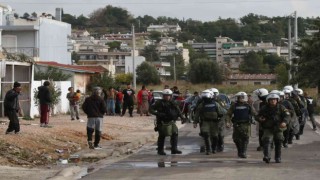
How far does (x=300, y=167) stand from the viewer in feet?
54.4

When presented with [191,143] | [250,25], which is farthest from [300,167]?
[250,25]

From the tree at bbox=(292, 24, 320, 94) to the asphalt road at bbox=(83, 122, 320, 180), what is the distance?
2933 centimetres

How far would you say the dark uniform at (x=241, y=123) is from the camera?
19094mm

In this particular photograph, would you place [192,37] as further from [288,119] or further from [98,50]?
[288,119]

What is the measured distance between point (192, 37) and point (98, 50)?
1631 inches

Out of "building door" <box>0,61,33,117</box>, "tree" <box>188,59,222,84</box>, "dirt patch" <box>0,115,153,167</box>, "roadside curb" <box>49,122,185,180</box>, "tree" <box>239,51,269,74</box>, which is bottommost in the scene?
"roadside curb" <box>49,122,185,180</box>

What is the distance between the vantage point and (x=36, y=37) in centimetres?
6681

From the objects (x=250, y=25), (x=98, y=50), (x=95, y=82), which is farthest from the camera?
(x=250, y=25)

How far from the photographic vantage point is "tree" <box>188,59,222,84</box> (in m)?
90.4

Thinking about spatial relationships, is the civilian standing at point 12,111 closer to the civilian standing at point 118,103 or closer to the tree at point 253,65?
the civilian standing at point 118,103

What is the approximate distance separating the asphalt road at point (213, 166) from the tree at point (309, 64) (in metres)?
29.3

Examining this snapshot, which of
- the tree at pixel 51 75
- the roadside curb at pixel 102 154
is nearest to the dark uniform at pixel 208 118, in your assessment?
the roadside curb at pixel 102 154

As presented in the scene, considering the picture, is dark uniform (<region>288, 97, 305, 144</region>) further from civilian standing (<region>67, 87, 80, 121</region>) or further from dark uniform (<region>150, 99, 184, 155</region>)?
civilian standing (<region>67, 87, 80, 121</region>)

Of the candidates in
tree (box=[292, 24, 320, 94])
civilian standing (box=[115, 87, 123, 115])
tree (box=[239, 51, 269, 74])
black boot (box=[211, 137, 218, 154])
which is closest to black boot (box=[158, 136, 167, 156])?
black boot (box=[211, 137, 218, 154])
